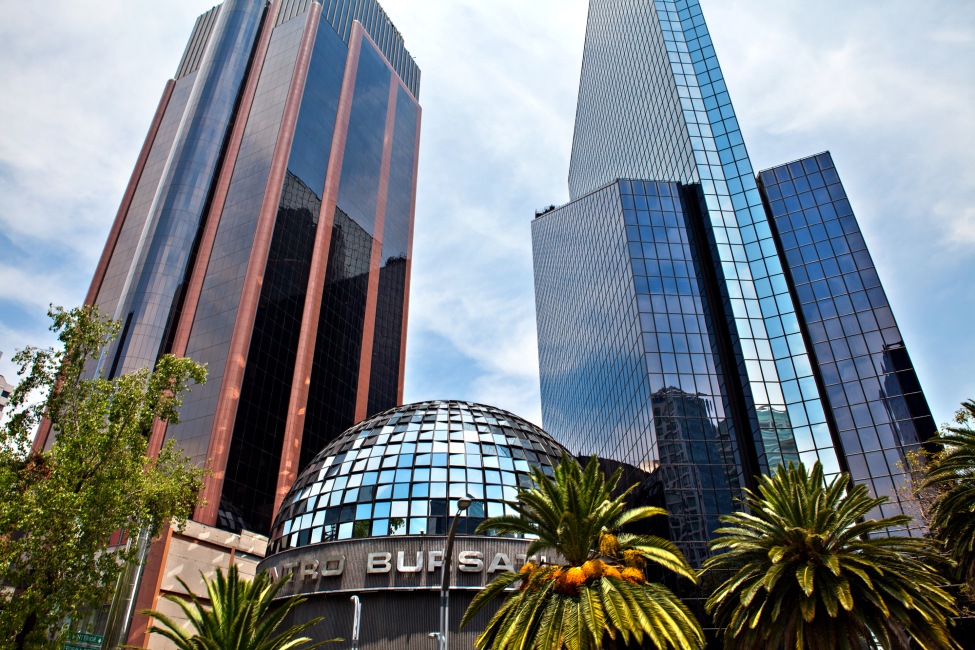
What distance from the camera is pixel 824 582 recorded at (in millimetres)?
24938

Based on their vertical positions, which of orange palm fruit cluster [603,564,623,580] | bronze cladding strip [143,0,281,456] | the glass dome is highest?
bronze cladding strip [143,0,281,456]

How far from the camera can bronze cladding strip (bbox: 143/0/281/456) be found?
68.9m

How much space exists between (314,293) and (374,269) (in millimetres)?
18986

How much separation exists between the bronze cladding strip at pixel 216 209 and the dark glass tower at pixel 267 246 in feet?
0.74

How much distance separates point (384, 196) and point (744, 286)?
68.7m

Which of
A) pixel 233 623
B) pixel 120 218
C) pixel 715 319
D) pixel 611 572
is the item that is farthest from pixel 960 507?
pixel 120 218

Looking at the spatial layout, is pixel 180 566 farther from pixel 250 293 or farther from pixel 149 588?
pixel 250 293

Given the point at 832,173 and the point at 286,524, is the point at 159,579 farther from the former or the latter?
the point at 832,173

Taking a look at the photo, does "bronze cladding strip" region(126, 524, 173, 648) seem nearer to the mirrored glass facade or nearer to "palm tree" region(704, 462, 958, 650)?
"palm tree" region(704, 462, 958, 650)

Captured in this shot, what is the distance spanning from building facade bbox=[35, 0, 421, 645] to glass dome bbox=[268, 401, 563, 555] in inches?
587

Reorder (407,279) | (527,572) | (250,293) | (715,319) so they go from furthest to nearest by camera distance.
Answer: (407,279) < (250,293) < (715,319) < (527,572)

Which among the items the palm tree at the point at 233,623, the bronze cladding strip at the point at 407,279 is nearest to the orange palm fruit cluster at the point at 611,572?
the palm tree at the point at 233,623

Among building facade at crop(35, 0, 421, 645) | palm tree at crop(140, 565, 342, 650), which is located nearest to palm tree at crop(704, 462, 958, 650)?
palm tree at crop(140, 565, 342, 650)

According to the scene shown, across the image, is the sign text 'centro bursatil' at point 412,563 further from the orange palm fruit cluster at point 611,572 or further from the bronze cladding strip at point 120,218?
the bronze cladding strip at point 120,218
